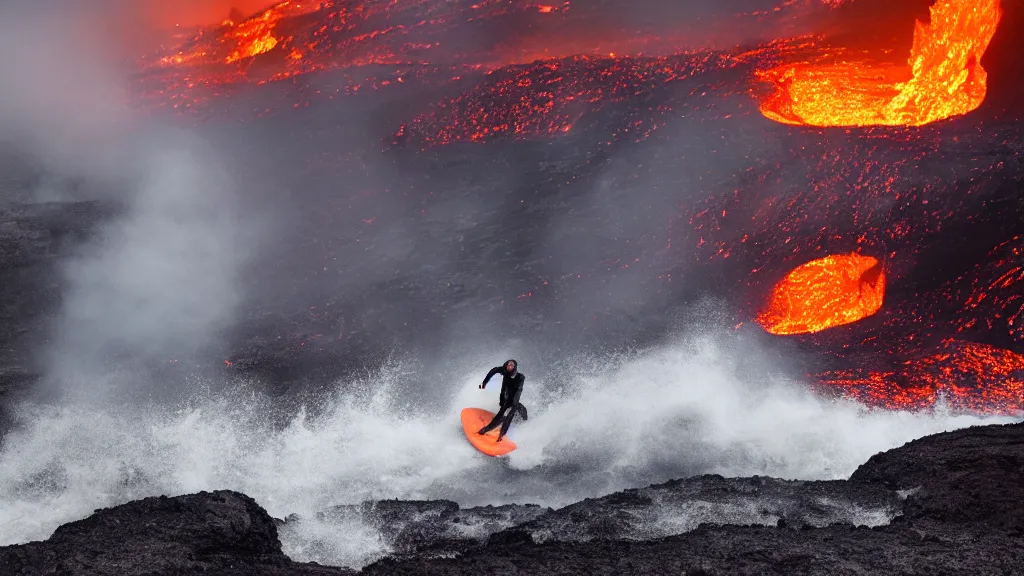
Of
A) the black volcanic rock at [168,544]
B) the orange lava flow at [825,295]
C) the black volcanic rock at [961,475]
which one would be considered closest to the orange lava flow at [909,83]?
the orange lava flow at [825,295]

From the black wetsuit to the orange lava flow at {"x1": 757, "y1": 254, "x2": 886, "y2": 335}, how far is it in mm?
4853

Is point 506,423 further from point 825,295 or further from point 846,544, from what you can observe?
point 825,295

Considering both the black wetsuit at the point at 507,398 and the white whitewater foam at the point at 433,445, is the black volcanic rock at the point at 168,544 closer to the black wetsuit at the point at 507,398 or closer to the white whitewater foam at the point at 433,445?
the white whitewater foam at the point at 433,445

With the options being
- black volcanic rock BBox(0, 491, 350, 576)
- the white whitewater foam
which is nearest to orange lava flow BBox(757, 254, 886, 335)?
the white whitewater foam

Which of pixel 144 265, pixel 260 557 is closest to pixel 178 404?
pixel 144 265

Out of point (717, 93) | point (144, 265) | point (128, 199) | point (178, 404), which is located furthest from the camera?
point (717, 93)

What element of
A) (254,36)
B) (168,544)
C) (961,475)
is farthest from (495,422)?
(254,36)

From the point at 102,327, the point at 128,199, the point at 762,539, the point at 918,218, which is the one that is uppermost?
the point at 128,199

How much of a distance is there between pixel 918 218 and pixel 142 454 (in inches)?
520

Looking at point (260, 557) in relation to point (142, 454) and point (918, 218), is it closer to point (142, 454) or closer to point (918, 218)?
point (142, 454)

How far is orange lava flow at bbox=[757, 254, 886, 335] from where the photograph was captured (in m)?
12.6

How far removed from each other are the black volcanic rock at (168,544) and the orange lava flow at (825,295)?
8715 millimetres

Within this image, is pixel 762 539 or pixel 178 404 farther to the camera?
pixel 178 404

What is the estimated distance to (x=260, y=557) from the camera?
7.39 metres
